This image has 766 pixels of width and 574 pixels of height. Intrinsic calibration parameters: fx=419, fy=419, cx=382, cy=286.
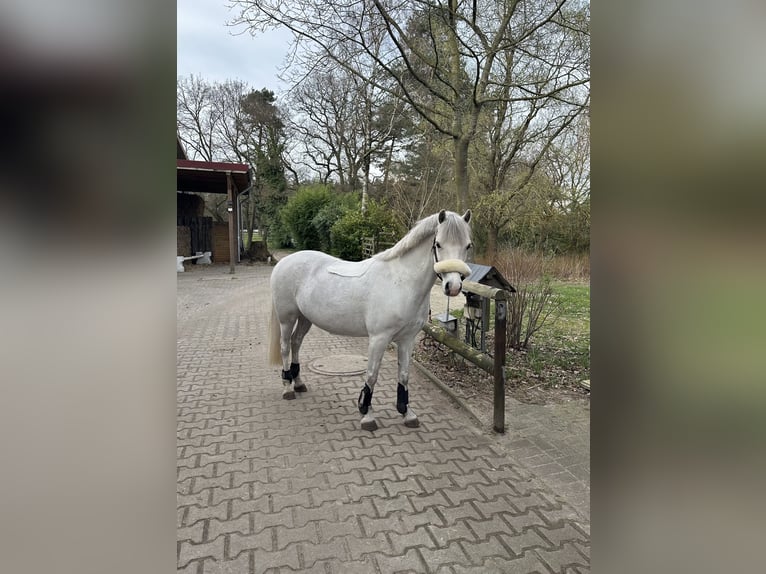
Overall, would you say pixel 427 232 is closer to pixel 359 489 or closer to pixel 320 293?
pixel 320 293

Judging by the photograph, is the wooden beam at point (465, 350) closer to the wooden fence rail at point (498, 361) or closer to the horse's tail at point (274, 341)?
the wooden fence rail at point (498, 361)

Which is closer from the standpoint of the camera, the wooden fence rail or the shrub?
the wooden fence rail

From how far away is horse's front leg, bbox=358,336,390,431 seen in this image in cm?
333

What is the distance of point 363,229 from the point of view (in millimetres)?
12977

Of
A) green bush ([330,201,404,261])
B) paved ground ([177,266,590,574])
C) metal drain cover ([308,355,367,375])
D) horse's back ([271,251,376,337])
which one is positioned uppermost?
green bush ([330,201,404,261])

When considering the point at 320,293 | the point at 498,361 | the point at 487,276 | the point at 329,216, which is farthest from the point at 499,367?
the point at 329,216

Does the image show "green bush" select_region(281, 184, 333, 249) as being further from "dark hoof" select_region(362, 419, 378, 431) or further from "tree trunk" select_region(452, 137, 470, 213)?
"dark hoof" select_region(362, 419, 378, 431)

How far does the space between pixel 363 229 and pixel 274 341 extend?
9.13 m

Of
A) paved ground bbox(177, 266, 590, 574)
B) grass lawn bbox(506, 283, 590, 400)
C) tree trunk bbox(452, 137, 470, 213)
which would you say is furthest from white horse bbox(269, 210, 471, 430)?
tree trunk bbox(452, 137, 470, 213)

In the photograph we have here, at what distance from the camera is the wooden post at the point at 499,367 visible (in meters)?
3.29

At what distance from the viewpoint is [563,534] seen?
2225mm

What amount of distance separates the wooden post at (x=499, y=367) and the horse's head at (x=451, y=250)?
2.20ft
